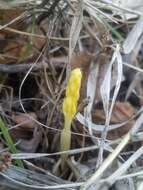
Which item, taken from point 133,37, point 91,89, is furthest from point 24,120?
point 133,37

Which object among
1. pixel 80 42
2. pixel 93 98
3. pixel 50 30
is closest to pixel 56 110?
pixel 93 98

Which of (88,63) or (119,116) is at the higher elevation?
(88,63)

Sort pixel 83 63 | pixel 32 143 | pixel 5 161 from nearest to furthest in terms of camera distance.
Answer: pixel 5 161, pixel 32 143, pixel 83 63

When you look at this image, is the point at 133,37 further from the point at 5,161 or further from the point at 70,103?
the point at 5,161

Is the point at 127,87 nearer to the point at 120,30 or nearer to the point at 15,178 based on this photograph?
the point at 120,30

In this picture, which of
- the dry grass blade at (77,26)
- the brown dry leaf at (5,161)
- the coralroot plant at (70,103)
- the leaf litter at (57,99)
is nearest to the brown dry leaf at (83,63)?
the leaf litter at (57,99)

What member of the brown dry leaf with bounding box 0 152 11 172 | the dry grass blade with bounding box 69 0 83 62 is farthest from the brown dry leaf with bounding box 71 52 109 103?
the brown dry leaf with bounding box 0 152 11 172

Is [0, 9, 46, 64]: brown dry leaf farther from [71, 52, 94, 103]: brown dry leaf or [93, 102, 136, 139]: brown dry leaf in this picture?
[93, 102, 136, 139]: brown dry leaf
